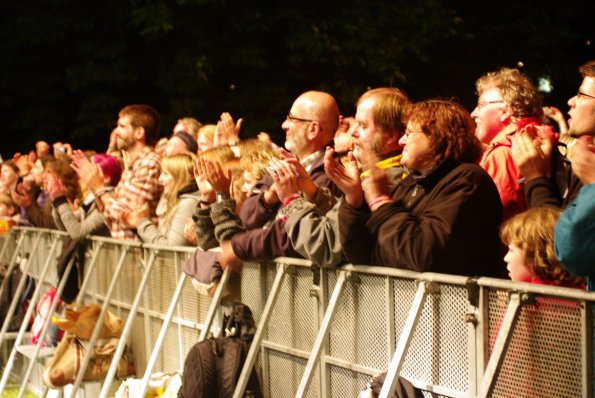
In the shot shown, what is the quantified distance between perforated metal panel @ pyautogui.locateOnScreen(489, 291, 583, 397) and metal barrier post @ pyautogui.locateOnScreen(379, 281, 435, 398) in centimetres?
44

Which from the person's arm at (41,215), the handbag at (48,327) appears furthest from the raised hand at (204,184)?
the person's arm at (41,215)

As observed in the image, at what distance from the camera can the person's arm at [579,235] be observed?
4.12 metres

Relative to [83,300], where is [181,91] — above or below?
above

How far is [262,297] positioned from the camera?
22.5 feet

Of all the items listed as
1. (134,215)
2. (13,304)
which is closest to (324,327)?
(134,215)

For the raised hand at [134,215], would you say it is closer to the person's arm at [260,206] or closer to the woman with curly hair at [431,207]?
the person's arm at [260,206]

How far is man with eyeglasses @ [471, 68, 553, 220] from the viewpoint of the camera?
584cm

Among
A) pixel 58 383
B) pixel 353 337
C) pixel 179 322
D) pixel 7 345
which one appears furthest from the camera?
pixel 7 345

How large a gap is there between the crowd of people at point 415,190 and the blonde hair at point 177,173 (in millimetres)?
11

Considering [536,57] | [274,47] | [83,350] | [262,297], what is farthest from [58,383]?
[536,57]

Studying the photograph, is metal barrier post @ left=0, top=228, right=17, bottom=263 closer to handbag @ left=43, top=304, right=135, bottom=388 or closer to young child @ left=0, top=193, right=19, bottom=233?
young child @ left=0, top=193, right=19, bottom=233

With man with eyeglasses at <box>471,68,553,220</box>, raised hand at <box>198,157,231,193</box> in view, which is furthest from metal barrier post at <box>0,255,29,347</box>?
man with eyeglasses at <box>471,68,553,220</box>

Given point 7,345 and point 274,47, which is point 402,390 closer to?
point 7,345

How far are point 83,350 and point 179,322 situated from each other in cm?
155
